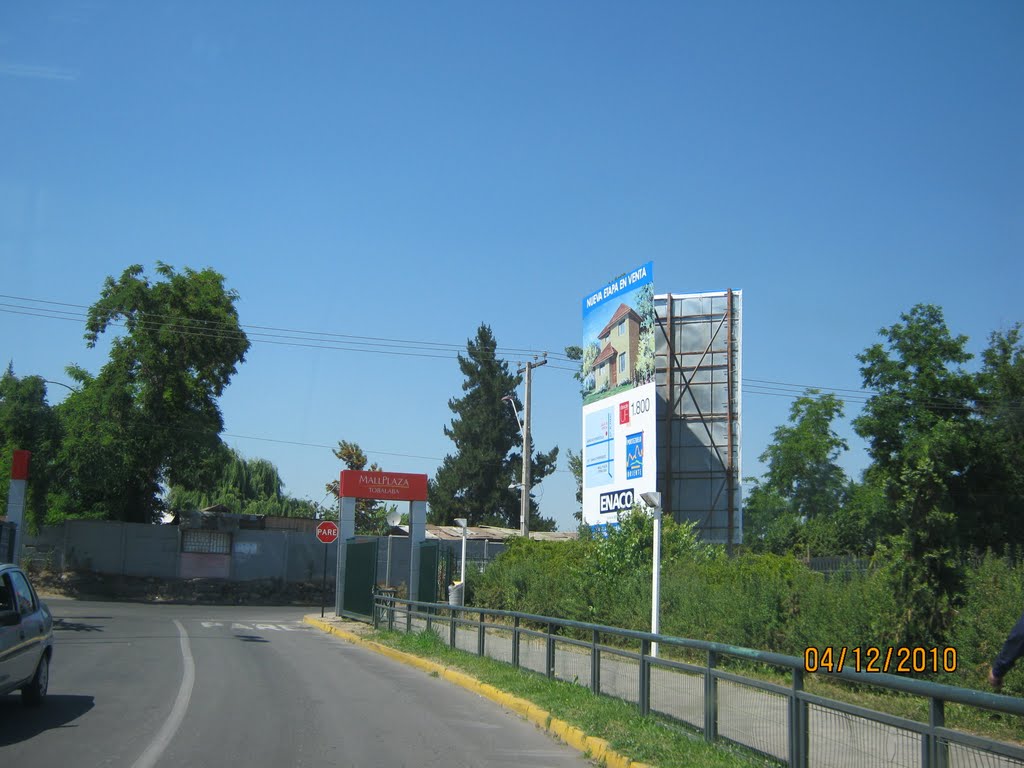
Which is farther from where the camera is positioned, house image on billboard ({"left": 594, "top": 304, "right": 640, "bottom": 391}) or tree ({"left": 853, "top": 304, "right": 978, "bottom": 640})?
tree ({"left": 853, "top": 304, "right": 978, "bottom": 640})

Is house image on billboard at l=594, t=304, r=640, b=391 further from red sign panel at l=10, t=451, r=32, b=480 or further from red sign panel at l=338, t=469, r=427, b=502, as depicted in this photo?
red sign panel at l=10, t=451, r=32, b=480

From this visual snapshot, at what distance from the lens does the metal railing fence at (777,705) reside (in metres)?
5.69

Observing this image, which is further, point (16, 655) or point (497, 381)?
point (497, 381)

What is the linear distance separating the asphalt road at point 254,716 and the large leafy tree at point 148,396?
68.6 feet

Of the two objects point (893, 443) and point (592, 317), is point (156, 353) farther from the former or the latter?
point (893, 443)

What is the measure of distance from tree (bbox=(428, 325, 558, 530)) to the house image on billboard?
40.1 meters

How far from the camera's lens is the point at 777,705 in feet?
25.0

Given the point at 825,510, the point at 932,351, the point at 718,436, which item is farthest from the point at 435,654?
the point at 825,510

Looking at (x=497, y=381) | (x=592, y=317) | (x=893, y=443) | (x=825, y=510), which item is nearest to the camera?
(x=592, y=317)

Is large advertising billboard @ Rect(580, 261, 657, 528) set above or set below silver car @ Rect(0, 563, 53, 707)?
above

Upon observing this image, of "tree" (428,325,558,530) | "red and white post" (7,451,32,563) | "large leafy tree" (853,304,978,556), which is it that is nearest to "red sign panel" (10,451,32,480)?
"red and white post" (7,451,32,563)

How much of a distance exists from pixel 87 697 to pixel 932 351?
145 feet

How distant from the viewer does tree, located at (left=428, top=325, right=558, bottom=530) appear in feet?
239

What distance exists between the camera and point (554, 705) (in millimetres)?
11055
